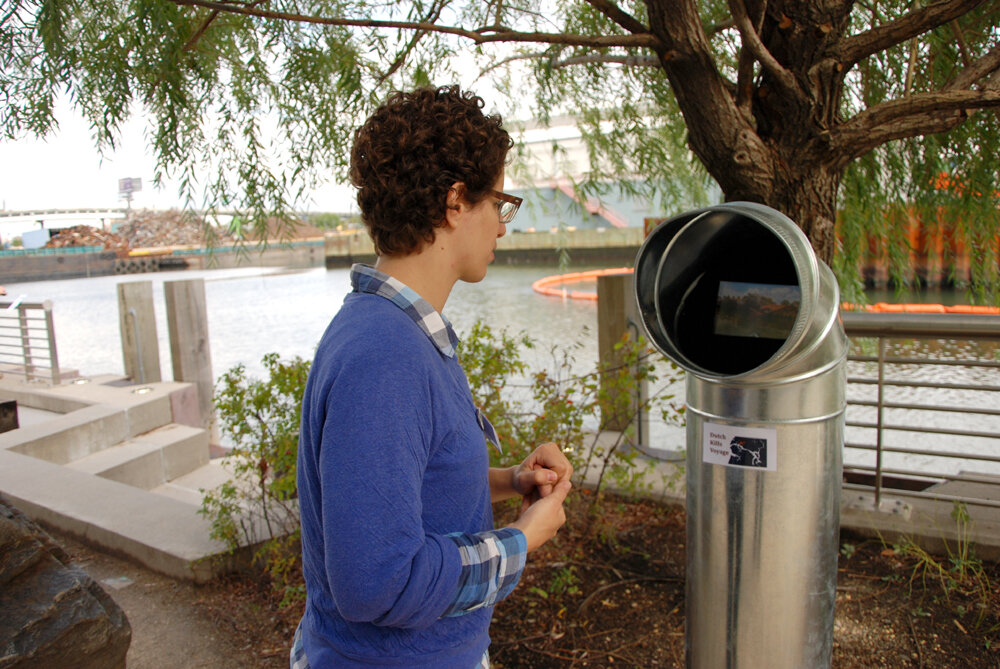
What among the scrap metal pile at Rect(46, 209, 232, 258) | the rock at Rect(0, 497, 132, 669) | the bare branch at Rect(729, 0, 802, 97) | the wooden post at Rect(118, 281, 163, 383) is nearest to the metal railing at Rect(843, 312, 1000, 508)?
the bare branch at Rect(729, 0, 802, 97)

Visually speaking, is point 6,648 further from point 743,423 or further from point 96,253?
point 96,253

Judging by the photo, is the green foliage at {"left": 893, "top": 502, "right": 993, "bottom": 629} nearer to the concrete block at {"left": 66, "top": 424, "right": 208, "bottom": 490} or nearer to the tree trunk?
the tree trunk

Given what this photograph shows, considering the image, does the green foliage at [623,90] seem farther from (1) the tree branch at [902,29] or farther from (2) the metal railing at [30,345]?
(2) the metal railing at [30,345]

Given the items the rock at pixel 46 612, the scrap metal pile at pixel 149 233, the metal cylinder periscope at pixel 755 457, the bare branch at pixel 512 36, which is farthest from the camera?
the scrap metal pile at pixel 149 233

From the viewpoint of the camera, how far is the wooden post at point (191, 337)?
30.0 feet

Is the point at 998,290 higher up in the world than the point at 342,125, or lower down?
lower down

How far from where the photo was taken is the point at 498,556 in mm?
1217

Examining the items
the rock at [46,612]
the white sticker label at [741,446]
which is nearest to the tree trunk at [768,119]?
the white sticker label at [741,446]

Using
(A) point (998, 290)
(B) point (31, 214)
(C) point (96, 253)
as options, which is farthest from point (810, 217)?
(C) point (96, 253)

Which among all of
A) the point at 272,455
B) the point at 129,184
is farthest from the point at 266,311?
the point at 272,455

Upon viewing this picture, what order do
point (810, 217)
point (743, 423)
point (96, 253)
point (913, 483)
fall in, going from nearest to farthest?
point (743, 423), point (810, 217), point (913, 483), point (96, 253)

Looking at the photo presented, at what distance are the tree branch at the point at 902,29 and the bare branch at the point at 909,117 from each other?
0.73 ft

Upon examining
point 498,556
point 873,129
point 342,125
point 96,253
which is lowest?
point 498,556

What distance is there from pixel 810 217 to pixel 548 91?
2.52 m
